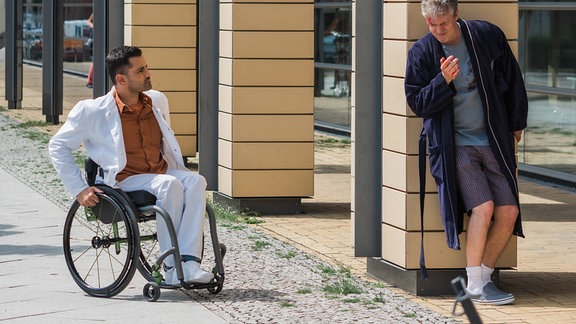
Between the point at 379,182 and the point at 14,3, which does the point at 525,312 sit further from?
the point at 14,3

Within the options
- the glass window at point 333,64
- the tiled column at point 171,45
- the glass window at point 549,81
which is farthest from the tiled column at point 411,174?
the glass window at point 333,64

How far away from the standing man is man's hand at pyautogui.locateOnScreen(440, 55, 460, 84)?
0.01 meters

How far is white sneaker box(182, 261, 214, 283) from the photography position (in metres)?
7.24

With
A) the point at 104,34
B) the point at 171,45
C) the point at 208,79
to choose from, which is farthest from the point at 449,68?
the point at 104,34

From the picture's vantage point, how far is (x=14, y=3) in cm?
2439

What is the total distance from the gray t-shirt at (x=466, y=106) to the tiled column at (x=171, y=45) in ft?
25.5

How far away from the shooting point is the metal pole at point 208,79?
11820mm

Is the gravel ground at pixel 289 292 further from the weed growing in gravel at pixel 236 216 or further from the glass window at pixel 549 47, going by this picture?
the glass window at pixel 549 47

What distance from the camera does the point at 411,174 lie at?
299 inches

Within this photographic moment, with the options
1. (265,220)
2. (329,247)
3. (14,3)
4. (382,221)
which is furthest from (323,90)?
(382,221)

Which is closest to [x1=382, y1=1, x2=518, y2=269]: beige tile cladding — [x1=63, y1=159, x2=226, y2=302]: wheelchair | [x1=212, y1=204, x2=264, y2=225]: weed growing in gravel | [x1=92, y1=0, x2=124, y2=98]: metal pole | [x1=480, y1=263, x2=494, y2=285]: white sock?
[x1=480, y1=263, x2=494, y2=285]: white sock

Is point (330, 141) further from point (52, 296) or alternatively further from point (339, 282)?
point (52, 296)

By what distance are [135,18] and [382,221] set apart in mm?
7275

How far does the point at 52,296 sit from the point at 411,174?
6.47 feet
